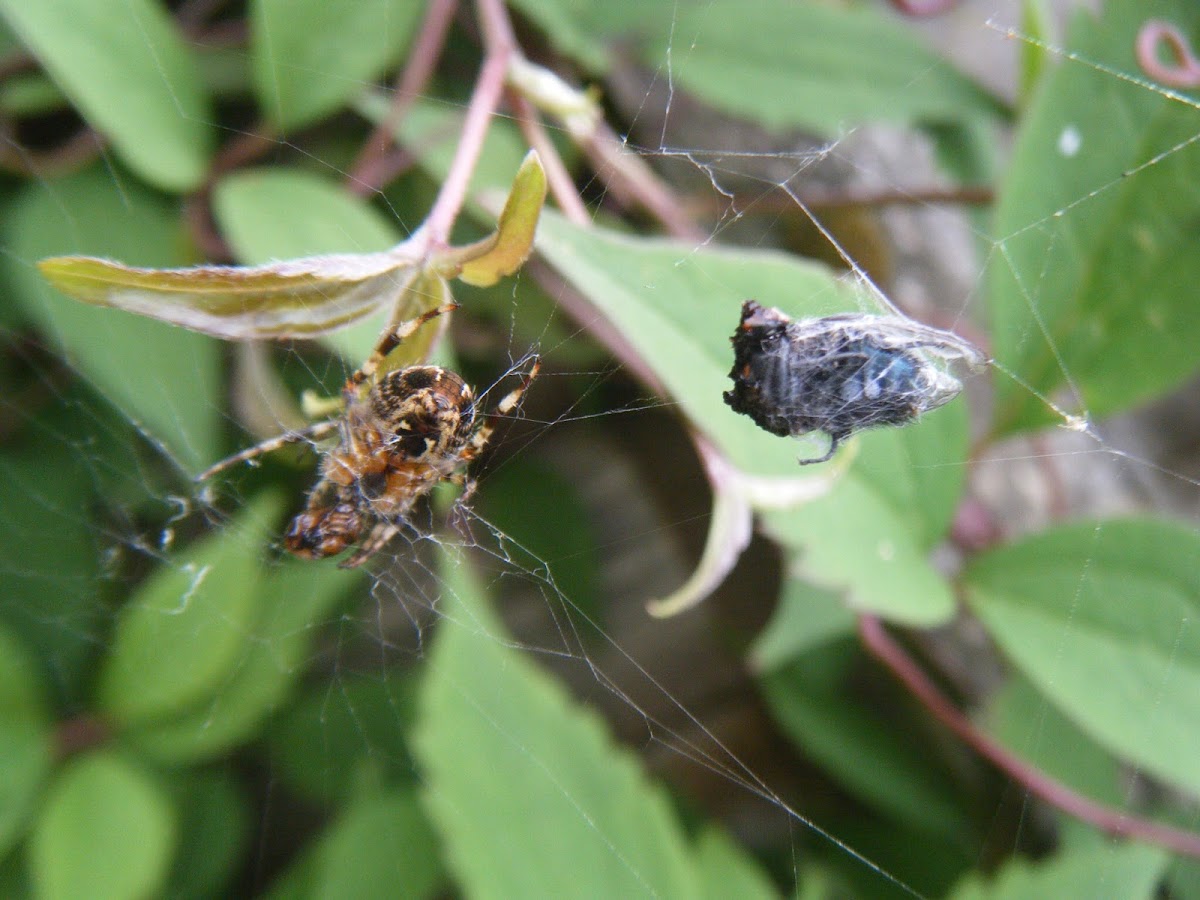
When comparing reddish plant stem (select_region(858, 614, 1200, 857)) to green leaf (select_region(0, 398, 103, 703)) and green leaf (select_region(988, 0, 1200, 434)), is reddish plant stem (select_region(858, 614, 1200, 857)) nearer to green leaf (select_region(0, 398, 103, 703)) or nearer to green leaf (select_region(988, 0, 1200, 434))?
green leaf (select_region(988, 0, 1200, 434))

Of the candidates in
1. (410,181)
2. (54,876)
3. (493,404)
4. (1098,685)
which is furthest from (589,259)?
(54,876)

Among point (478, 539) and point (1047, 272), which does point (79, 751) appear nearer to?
point (478, 539)

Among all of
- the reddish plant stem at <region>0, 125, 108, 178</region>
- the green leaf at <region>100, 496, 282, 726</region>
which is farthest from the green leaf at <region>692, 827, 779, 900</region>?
the reddish plant stem at <region>0, 125, 108, 178</region>

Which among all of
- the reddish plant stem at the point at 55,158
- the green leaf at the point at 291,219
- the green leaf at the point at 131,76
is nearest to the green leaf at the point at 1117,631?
the green leaf at the point at 291,219

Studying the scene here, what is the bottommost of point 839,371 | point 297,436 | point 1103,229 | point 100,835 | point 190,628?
point 100,835

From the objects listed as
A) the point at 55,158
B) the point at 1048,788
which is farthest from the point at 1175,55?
the point at 55,158

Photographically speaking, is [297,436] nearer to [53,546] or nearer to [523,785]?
[523,785]

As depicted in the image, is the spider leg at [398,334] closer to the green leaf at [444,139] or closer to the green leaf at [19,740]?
the green leaf at [444,139]
